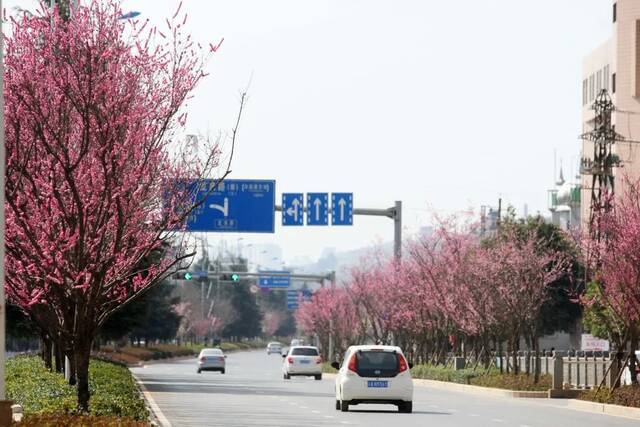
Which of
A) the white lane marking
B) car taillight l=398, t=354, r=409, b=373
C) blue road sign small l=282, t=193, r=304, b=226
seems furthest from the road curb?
blue road sign small l=282, t=193, r=304, b=226

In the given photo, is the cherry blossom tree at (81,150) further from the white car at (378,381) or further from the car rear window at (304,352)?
the car rear window at (304,352)

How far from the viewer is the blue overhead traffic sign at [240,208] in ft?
180

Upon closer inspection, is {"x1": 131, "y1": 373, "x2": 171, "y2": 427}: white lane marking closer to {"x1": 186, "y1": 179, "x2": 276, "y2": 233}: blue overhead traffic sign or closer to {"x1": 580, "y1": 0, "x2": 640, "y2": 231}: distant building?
{"x1": 186, "y1": 179, "x2": 276, "y2": 233}: blue overhead traffic sign

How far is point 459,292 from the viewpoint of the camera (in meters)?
64.2

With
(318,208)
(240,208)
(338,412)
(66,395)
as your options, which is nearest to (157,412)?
(338,412)

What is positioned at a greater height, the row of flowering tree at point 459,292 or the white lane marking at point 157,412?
the row of flowering tree at point 459,292

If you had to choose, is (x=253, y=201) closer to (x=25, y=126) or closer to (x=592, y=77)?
(x=25, y=126)

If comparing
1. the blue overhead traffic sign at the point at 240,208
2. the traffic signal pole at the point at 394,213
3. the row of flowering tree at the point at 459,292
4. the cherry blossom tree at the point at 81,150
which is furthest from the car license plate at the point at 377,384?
the traffic signal pole at the point at 394,213

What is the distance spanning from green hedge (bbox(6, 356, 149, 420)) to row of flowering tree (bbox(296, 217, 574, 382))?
23489 mm

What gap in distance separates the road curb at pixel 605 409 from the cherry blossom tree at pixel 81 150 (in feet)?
49.5

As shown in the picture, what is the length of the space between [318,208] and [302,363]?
10.5 meters

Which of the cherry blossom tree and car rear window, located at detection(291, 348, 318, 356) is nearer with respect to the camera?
the cherry blossom tree

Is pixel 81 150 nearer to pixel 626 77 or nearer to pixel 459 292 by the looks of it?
pixel 459 292

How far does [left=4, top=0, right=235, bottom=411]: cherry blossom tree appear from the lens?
70.2 ft
